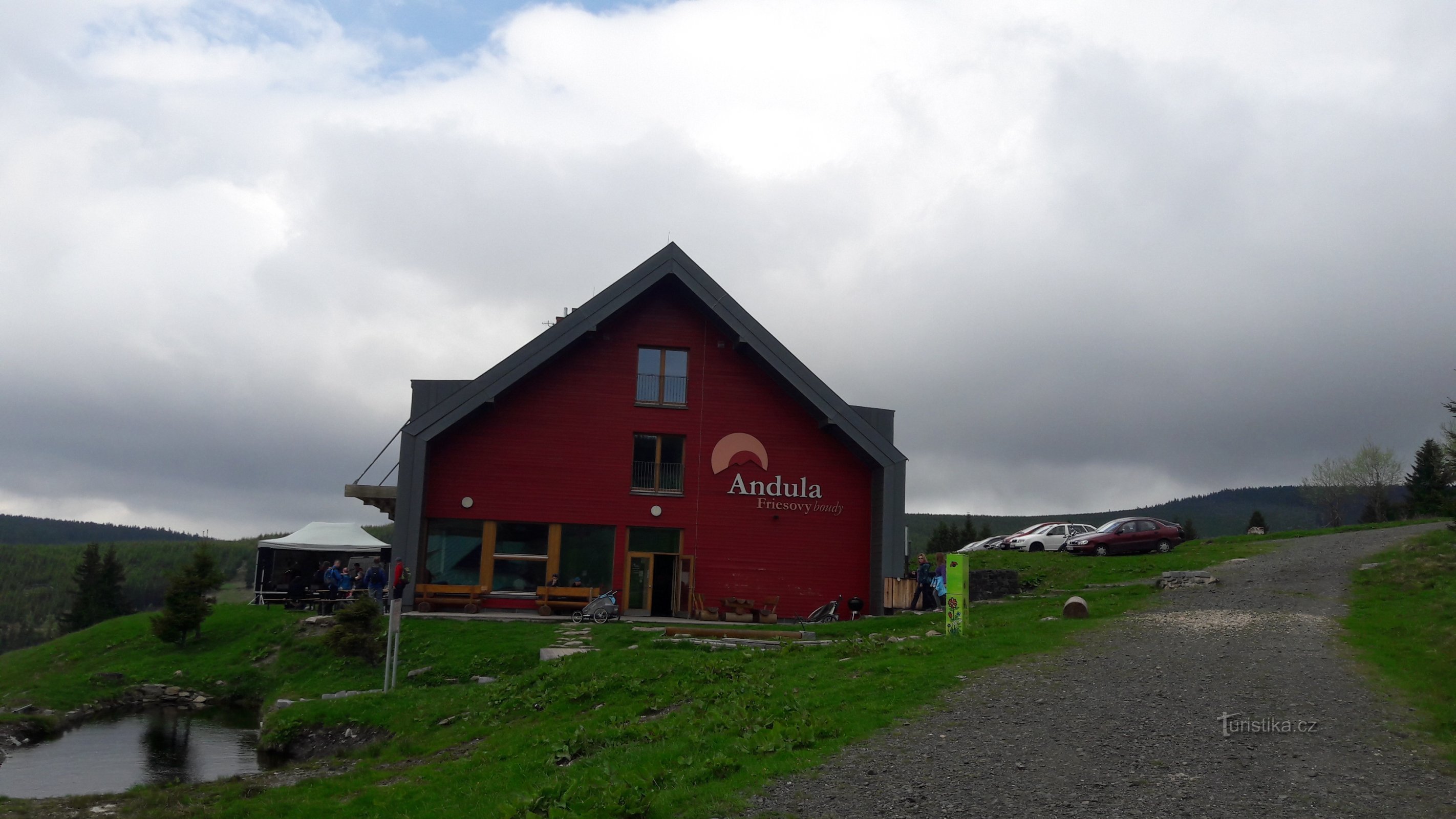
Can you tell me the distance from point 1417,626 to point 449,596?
2187 cm

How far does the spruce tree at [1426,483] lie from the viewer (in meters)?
53.7

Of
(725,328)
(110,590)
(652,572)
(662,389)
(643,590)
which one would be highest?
(725,328)

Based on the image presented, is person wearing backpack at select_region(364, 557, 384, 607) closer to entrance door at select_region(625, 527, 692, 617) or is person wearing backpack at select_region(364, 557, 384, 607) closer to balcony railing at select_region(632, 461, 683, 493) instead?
entrance door at select_region(625, 527, 692, 617)

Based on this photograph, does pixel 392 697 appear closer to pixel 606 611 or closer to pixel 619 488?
pixel 606 611

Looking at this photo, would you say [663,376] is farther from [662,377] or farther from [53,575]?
[53,575]

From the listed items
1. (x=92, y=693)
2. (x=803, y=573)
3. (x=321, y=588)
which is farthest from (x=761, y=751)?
(x=321, y=588)

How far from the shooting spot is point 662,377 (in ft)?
98.4

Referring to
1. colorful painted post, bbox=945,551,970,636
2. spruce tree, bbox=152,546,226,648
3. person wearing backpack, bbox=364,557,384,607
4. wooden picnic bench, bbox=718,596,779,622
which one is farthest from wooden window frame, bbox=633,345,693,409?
colorful painted post, bbox=945,551,970,636

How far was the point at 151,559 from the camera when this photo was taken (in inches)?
6363

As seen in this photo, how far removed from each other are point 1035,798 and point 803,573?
21438 millimetres

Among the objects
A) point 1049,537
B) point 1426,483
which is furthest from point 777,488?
point 1426,483

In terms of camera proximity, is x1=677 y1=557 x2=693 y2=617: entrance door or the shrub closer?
the shrub

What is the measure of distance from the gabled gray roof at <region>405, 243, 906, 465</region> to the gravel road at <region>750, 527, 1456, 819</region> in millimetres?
14938

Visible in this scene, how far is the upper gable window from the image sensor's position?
29812mm
